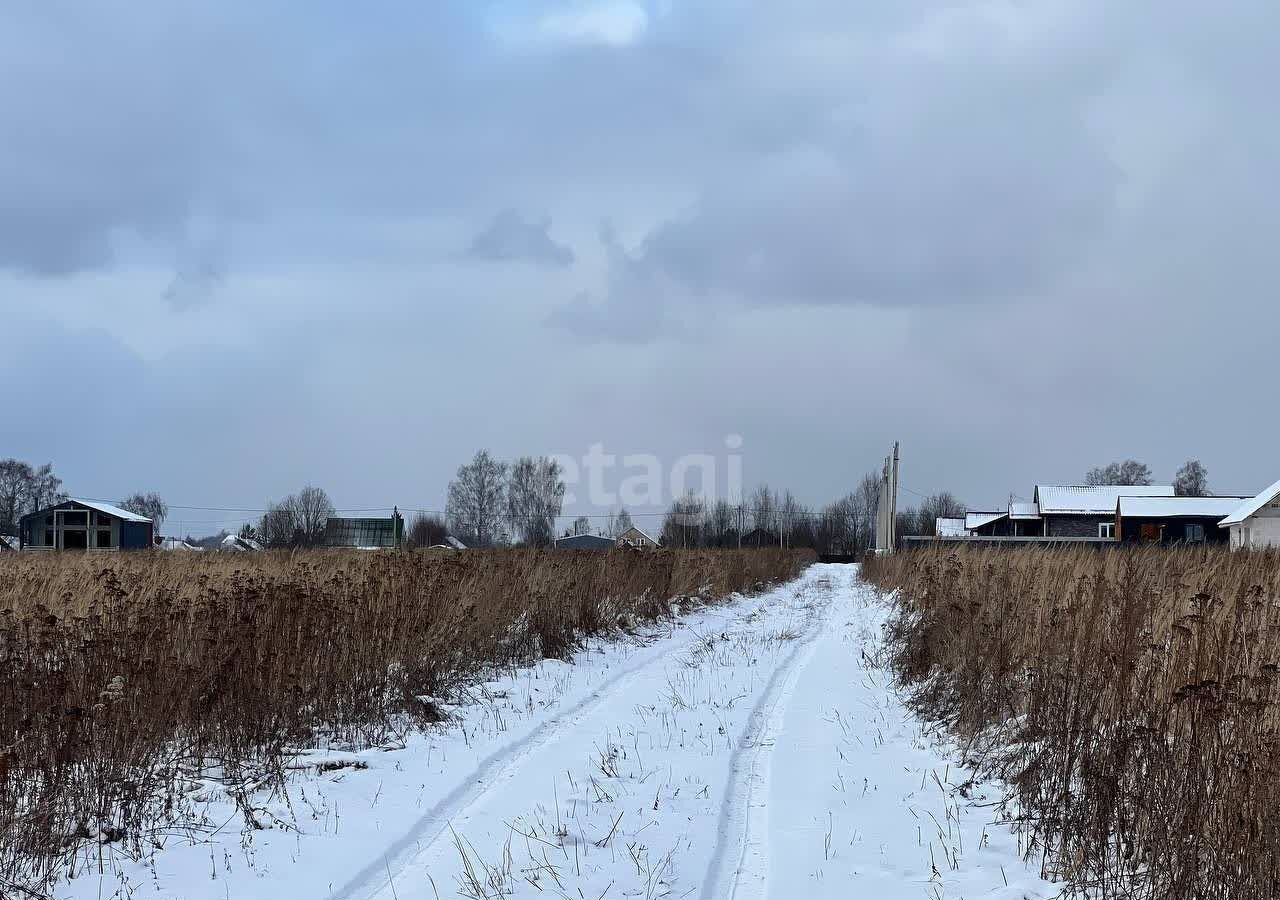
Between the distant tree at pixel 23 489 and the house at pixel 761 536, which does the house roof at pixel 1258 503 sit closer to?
the house at pixel 761 536

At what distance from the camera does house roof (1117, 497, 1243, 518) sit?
2240 inches

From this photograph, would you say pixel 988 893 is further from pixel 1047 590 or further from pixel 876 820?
pixel 1047 590

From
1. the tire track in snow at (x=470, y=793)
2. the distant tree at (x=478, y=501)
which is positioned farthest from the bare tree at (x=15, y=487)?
the tire track in snow at (x=470, y=793)

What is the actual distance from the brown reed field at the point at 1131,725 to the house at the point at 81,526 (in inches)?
2610

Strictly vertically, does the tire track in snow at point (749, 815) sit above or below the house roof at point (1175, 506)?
below

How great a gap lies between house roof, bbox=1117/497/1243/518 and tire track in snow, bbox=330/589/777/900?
55614 mm

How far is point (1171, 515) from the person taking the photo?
186ft

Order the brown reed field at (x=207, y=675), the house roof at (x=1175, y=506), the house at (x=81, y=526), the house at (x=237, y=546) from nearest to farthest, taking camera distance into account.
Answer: the brown reed field at (x=207, y=675) < the house at (x=237, y=546) < the house roof at (x=1175, y=506) < the house at (x=81, y=526)

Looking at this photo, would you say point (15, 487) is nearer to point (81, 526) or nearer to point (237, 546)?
point (81, 526)

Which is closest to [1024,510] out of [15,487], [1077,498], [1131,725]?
[1077,498]

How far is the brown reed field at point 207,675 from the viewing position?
5086 millimetres

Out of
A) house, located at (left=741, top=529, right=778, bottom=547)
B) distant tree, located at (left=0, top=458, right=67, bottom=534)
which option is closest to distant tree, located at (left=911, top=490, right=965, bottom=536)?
house, located at (left=741, top=529, right=778, bottom=547)

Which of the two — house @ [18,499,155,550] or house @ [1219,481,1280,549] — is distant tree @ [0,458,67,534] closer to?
house @ [18,499,155,550]

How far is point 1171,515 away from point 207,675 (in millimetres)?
60617
